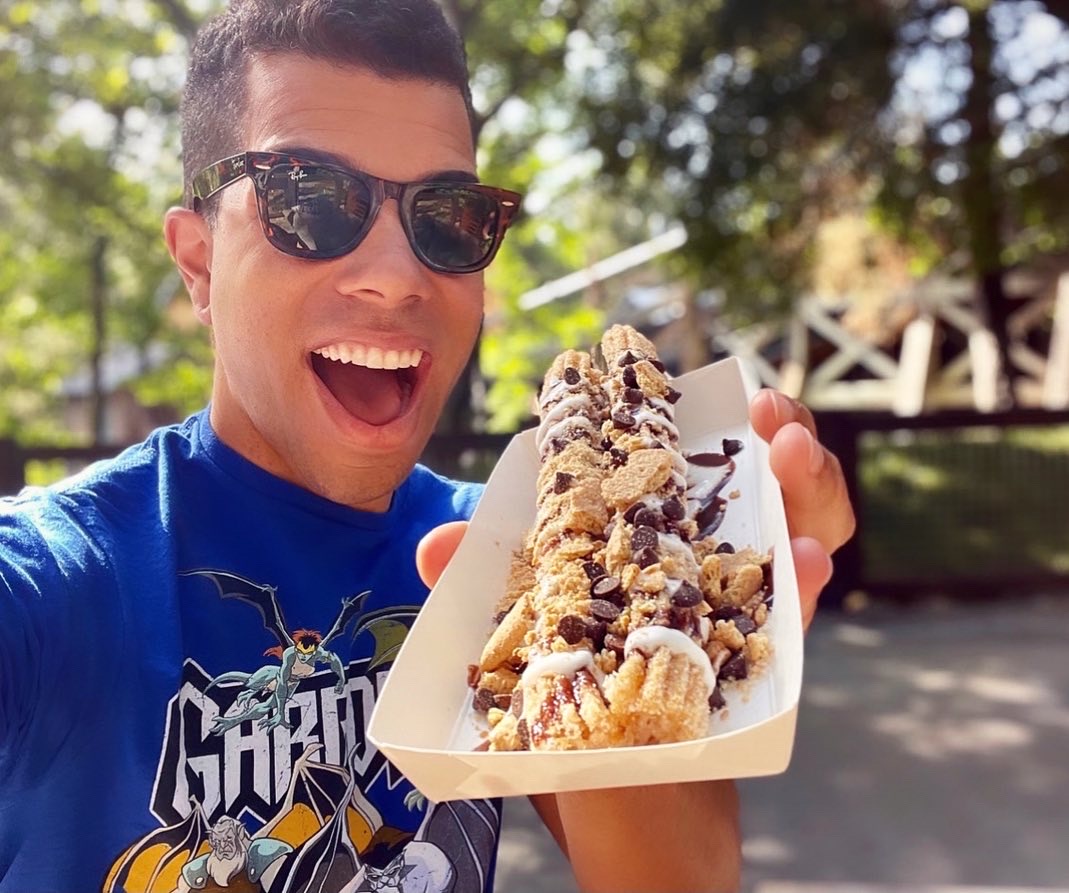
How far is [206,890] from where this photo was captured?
131 centimetres

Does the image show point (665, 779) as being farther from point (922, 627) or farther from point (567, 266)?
point (922, 627)

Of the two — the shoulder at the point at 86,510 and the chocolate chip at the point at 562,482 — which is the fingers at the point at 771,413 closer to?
the chocolate chip at the point at 562,482

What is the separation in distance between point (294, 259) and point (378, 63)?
329 mm

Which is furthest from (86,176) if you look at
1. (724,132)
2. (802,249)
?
(802,249)

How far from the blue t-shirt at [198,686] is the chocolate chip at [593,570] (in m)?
0.31

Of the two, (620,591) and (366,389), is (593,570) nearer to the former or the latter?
(620,591)

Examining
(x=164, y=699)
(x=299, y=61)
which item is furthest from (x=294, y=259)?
(x=164, y=699)

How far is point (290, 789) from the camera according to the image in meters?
1.38

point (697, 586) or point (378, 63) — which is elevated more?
point (378, 63)

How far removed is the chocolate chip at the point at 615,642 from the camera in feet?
4.93

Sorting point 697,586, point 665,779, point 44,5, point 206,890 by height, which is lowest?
point 206,890

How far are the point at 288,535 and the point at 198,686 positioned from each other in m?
0.27

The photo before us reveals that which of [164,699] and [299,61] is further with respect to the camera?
[299,61]

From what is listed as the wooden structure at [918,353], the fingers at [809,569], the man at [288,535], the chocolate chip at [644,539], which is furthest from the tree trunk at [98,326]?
the fingers at [809,569]
